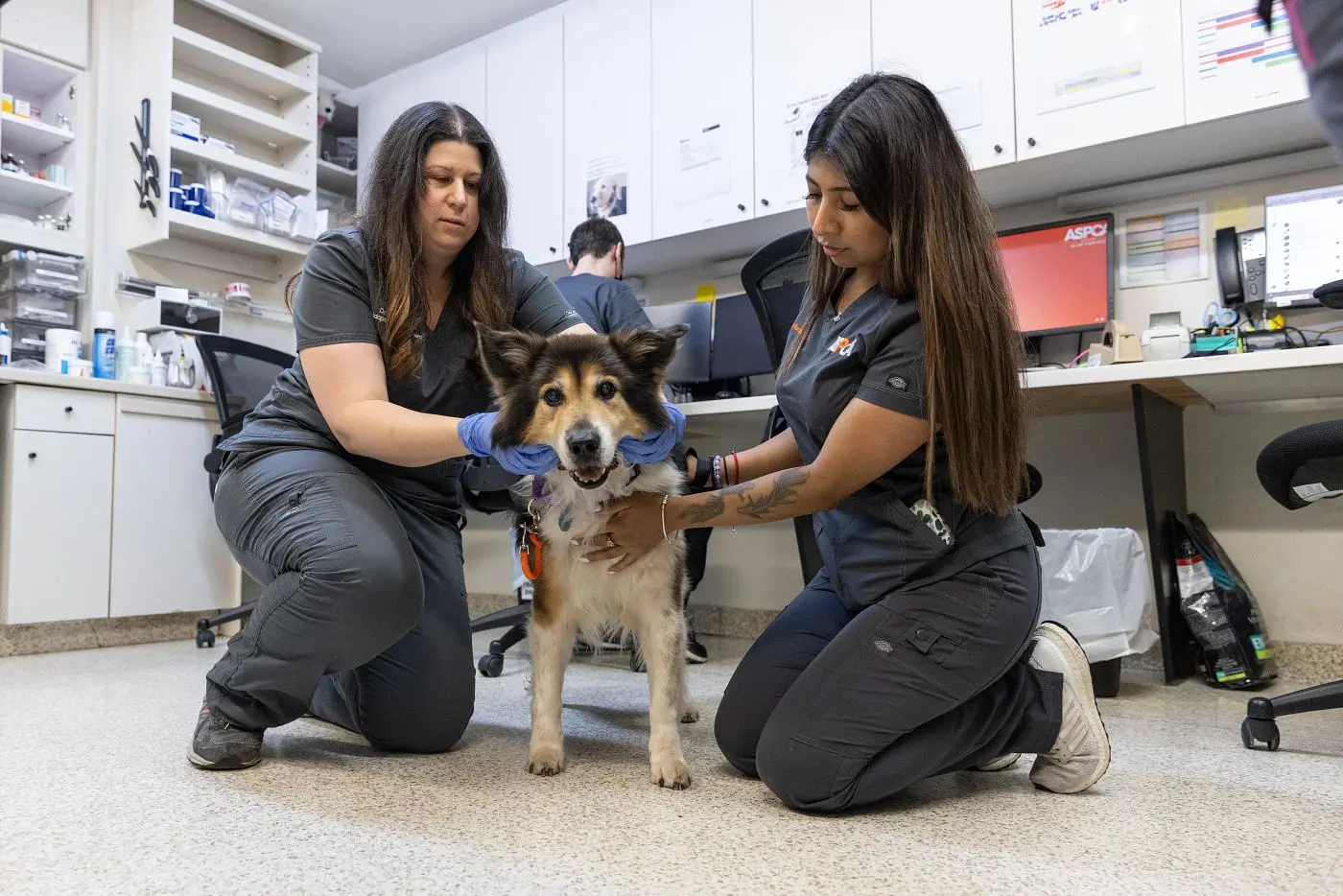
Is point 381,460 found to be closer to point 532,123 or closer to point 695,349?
point 695,349

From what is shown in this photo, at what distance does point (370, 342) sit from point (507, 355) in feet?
1.10

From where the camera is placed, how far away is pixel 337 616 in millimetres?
1738

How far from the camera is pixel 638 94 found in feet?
15.3

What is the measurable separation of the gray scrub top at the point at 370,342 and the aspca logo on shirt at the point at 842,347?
0.74 metres

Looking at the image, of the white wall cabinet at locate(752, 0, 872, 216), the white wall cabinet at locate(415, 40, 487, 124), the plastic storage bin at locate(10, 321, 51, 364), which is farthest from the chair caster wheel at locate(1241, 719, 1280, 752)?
the plastic storage bin at locate(10, 321, 51, 364)

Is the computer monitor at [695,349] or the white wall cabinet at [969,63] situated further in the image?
the computer monitor at [695,349]

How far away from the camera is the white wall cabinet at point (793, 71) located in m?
3.95

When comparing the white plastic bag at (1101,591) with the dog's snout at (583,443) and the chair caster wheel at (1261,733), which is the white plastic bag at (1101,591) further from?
the dog's snout at (583,443)

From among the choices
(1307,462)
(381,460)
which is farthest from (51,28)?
(1307,462)

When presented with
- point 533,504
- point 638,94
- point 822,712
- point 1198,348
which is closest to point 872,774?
point 822,712

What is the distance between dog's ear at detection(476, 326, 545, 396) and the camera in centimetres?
174

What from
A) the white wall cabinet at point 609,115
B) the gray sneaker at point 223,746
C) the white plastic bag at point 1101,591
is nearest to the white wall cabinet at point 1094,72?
the white plastic bag at point 1101,591

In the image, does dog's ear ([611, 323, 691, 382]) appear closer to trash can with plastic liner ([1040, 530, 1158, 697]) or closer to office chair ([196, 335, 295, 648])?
trash can with plastic liner ([1040, 530, 1158, 697])

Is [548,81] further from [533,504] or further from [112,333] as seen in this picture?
[533,504]
